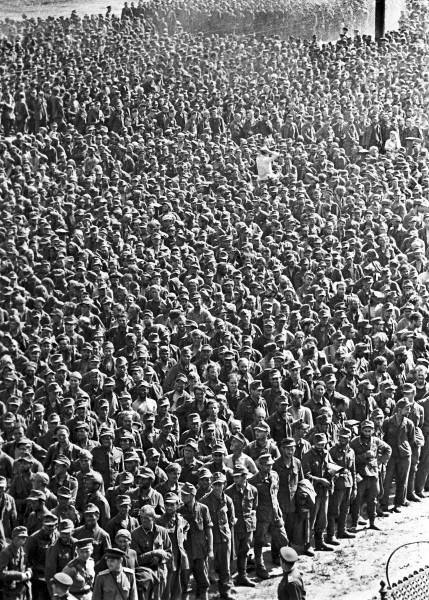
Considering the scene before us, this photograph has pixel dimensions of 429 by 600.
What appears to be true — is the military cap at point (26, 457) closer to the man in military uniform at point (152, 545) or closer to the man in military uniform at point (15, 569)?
the man in military uniform at point (15, 569)

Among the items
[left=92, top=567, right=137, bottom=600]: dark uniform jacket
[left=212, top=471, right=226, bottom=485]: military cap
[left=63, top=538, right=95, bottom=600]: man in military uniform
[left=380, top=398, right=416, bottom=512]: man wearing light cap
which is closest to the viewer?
[left=92, top=567, right=137, bottom=600]: dark uniform jacket

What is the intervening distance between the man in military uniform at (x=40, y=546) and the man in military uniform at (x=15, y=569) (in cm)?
17

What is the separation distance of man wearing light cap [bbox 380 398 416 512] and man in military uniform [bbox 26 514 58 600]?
14.1ft

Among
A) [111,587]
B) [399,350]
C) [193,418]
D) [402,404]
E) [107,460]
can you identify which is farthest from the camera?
[399,350]

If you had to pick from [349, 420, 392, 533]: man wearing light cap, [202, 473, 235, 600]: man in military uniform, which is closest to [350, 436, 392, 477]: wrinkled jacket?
[349, 420, 392, 533]: man wearing light cap

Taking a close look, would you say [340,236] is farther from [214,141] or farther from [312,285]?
[214,141]

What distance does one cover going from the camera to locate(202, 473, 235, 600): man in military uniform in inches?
491

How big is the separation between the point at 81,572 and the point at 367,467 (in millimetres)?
4070

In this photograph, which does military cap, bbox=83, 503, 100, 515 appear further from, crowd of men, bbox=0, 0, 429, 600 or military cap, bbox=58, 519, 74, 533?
military cap, bbox=58, 519, 74, 533

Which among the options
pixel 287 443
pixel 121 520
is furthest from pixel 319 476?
pixel 121 520

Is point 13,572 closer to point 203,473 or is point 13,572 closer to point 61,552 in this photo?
point 61,552

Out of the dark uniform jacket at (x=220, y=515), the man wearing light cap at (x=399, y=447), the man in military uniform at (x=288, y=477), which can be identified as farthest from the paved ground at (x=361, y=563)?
the dark uniform jacket at (x=220, y=515)

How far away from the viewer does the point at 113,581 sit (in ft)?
35.4

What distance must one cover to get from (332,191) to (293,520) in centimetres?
798
